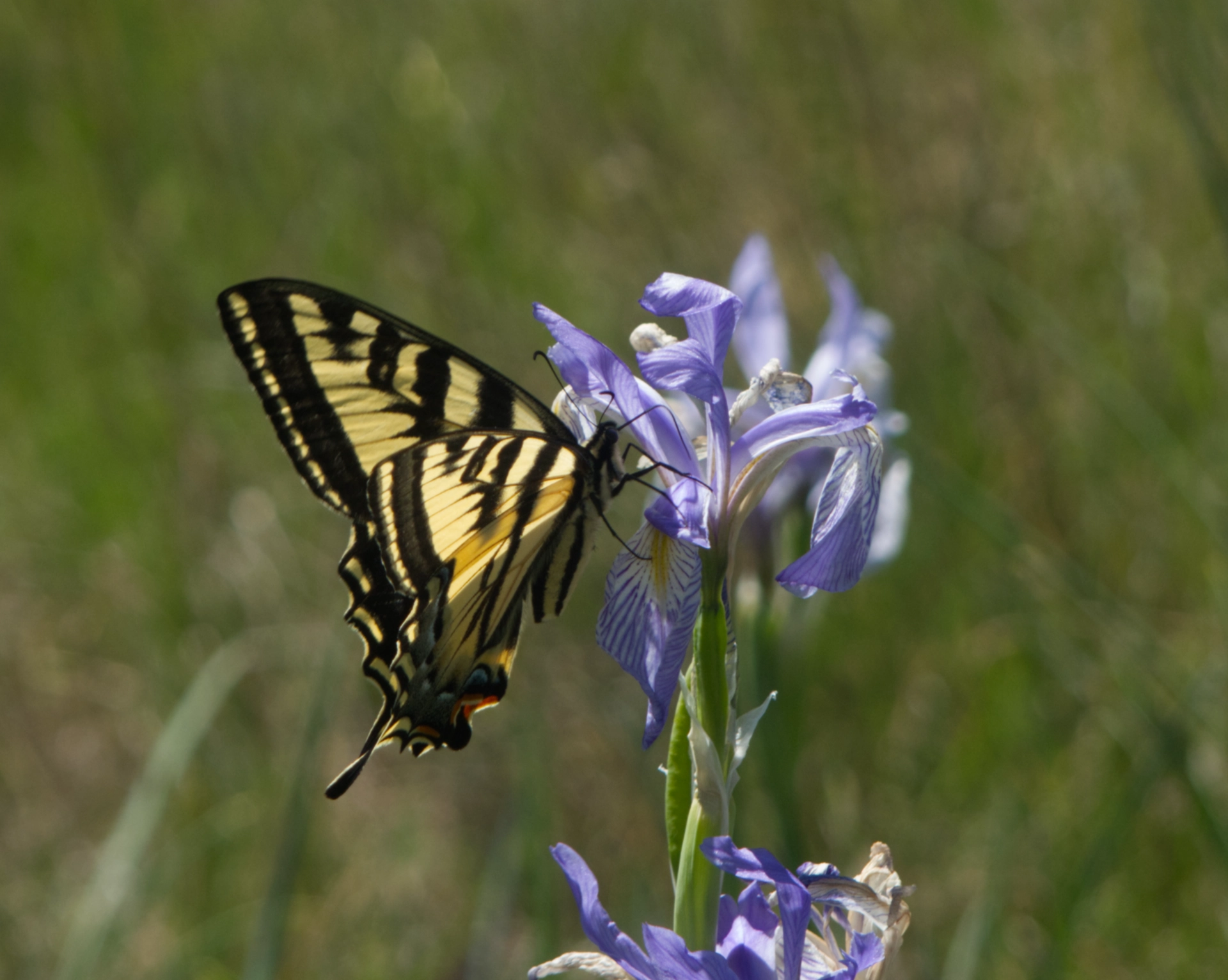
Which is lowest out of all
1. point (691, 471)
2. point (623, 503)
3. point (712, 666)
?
point (623, 503)

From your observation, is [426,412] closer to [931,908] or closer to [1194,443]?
[931,908]

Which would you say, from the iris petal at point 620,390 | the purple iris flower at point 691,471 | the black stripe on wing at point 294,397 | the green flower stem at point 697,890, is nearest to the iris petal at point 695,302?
the purple iris flower at point 691,471

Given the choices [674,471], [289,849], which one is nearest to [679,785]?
[674,471]

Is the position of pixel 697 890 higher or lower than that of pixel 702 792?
lower

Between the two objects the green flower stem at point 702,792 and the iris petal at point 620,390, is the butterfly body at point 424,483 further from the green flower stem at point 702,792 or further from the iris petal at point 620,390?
the green flower stem at point 702,792

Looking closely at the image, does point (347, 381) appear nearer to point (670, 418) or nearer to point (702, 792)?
point (670, 418)

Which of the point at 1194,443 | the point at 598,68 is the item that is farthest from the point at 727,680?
the point at 598,68
